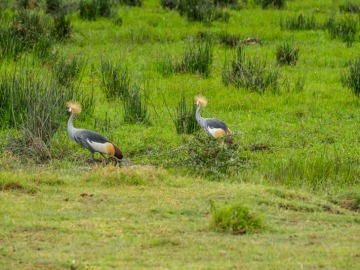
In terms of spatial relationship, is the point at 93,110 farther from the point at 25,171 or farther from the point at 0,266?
the point at 0,266

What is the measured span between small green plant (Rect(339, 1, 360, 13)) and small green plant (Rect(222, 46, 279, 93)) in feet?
23.1

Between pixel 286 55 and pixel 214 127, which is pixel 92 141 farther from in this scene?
pixel 286 55

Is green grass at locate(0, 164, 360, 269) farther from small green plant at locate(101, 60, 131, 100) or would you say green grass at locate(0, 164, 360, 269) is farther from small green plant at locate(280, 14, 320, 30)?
small green plant at locate(280, 14, 320, 30)

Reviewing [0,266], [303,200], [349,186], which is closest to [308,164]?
[349,186]

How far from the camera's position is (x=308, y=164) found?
10.5m

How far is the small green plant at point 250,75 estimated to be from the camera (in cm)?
1462

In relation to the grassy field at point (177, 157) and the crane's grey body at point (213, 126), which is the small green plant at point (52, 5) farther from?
the crane's grey body at point (213, 126)

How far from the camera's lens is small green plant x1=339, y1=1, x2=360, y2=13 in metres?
21.6

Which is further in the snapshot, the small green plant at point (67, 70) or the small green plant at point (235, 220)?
the small green plant at point (67, 70)

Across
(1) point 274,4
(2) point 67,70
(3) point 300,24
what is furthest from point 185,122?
(1) point 274,4

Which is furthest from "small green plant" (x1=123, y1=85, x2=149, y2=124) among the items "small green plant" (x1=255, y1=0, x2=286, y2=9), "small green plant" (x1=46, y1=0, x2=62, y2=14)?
"small green plant" (x1=255, y1=0, x2=286, y2=9)

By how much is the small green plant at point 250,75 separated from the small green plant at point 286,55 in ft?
4.26

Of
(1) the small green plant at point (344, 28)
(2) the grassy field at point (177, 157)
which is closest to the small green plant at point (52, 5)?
(2) the grassy field at point (177, 157)

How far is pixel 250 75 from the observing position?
14734mm
